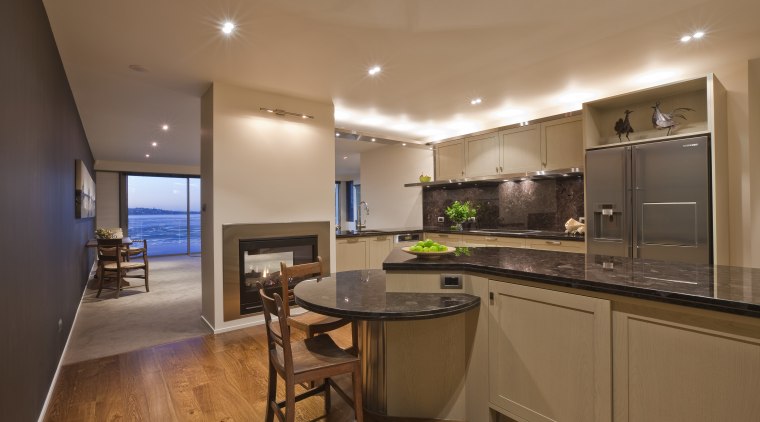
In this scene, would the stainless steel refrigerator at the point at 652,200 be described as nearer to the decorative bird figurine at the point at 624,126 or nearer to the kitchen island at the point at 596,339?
the decorative bird figurine at the point at 624,126

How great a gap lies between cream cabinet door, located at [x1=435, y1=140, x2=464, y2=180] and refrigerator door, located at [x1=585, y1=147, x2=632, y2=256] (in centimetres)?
196

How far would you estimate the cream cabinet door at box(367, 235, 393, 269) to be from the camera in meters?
5.06

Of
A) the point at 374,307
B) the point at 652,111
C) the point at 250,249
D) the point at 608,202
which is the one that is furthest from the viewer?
the point at 250,249

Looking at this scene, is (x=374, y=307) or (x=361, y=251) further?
(x=361, y=251)

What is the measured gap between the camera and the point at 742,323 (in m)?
1.19

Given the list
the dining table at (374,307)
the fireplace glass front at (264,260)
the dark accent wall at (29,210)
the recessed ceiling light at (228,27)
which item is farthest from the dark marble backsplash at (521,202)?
the dark accent wall at (29,210)

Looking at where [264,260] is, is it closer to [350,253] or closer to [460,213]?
[350,253]

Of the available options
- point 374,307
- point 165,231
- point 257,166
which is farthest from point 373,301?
point 165,231

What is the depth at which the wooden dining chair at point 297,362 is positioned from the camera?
154cm

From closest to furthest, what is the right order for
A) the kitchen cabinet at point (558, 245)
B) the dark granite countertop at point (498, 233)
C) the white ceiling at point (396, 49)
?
the white ceiling at point (396, 49)
the kitchen cabinet at point (558, 245)
the dark granite countertop at point (498, 233)

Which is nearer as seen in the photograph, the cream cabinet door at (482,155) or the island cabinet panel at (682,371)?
the island cabinet panel at (682,371)

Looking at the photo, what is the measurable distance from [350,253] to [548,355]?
340 centimetres

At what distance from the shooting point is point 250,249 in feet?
12.5

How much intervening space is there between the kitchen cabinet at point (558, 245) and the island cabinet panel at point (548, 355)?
2.53 meters
